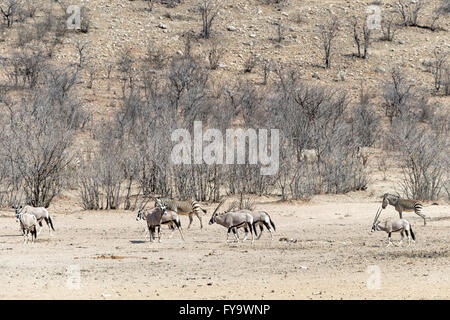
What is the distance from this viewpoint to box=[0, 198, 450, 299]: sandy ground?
1167cm

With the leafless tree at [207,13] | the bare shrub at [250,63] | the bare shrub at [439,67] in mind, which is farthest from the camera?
the leafless tree at [207,13]

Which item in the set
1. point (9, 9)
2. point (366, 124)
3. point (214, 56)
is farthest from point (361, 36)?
point (9, 9)

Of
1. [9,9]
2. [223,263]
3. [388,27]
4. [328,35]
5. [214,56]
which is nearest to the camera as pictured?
[223,263]

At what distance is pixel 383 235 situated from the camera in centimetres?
1831

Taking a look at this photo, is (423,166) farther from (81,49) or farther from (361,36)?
(361,36)

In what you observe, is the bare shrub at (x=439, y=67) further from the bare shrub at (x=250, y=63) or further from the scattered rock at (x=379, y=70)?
the bare shrub at (x=250, y=63)

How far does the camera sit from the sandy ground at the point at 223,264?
1167cm

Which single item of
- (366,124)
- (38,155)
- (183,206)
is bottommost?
(183,206)

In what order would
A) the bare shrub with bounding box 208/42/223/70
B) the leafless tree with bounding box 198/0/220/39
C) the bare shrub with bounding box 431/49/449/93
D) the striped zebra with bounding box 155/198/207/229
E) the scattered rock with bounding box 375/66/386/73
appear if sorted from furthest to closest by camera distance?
1. the leafless tree with bounding box 198/0/220/39
2. the scattered rock with bounding box 375/66/386/73
3. the bare shrub with bounding box 431/49/449/93
4. the bare shrub with bounding box 208/42/223/70
5. the striped zebra with bounding box 155/198/207/229

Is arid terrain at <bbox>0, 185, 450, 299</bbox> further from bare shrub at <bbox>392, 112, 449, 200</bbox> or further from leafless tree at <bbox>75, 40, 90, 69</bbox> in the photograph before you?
leafless tree at <bbox>75, 40, 90, 69</bbox>

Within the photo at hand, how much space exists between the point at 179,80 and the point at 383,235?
25.5 metres

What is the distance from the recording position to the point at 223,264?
14.2 m

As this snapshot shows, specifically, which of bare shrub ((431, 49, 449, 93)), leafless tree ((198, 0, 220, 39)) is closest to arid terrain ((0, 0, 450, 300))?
bare shrub ((431, 49, 449, 93))

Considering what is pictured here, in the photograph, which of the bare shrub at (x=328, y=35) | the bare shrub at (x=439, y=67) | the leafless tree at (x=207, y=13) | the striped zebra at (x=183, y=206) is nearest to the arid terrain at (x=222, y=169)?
the bare shrub at (x=439, y=67)
